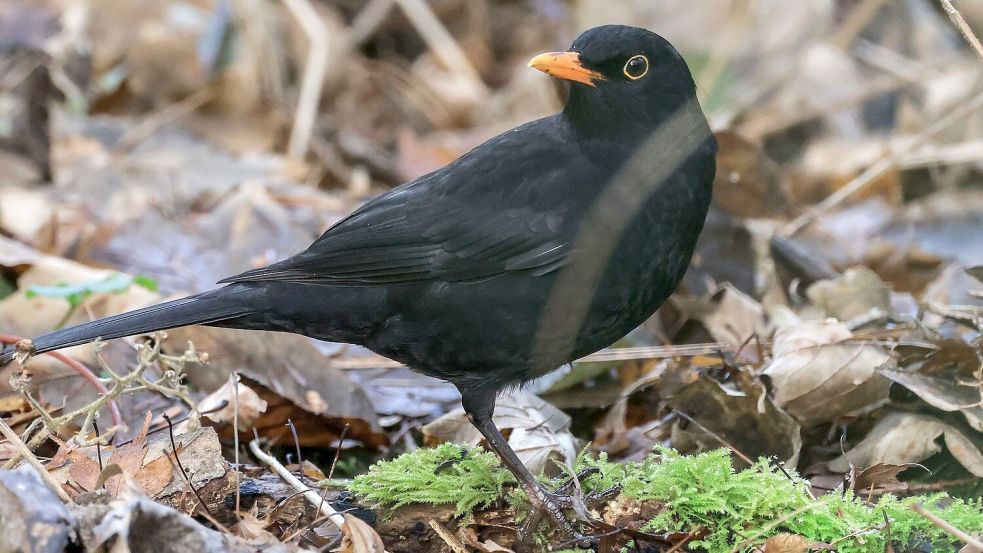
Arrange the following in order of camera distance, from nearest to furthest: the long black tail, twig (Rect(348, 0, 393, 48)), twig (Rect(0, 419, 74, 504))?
twig (Rect(0, 419, 74, 504)) < the long black tail < twig (Rect(348, 0, 393, 48))

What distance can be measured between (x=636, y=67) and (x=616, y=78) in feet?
0.26

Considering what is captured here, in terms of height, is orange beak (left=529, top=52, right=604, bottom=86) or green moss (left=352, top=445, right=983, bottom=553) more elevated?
orange beak (left=529, top=52, right=604, bottom=86)

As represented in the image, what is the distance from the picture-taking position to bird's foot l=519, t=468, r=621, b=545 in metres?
3.19

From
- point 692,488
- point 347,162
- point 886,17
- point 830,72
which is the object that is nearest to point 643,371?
point 692,488

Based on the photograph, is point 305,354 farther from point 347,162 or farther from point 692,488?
point 347,162

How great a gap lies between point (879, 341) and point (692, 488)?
4.22 feet

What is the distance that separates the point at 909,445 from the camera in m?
3.61

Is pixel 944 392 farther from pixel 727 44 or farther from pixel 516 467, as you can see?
pixel 727 44

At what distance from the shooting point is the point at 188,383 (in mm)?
4352

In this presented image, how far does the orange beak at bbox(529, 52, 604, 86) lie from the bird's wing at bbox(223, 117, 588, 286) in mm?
303

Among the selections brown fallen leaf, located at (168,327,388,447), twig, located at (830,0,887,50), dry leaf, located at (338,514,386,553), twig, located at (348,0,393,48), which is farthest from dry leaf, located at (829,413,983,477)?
twig, located at (348,0,393,48)

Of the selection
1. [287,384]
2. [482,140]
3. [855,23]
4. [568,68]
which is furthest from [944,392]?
[855,23]

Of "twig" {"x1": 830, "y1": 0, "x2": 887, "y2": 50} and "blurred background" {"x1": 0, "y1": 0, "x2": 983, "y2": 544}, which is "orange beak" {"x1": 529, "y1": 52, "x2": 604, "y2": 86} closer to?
"blurred background" {"x1": 0, "y1": 0, "x2": 983, "y2": 544}

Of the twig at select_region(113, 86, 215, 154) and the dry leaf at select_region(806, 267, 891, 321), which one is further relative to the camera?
the twig at select_region(113, 86, 215, 154)
